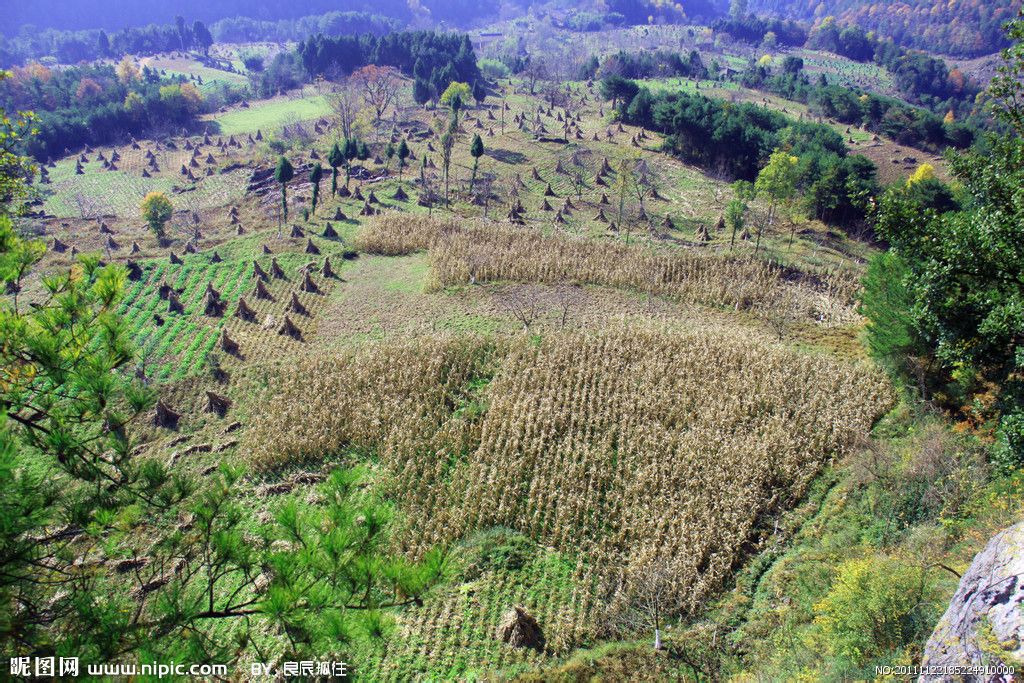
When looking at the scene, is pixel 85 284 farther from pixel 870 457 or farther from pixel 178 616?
pixel 870 457

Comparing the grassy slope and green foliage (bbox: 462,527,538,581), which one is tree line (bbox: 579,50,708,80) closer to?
the grassy slope

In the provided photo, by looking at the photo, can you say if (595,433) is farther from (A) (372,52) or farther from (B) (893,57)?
(B) (893,57)

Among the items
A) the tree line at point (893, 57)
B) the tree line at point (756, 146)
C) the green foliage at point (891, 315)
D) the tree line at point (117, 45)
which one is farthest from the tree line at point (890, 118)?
the tree line at point (117, 45)

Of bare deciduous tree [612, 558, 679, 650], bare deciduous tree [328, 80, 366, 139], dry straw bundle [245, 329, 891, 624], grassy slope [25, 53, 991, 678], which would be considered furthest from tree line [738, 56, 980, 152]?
bare deciduous tree [612, 558, 679, 650]

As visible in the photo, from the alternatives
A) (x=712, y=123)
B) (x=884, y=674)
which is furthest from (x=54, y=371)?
(x=712, y=123)

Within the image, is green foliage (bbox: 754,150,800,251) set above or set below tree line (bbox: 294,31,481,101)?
below

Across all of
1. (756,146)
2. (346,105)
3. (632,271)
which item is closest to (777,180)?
(632,271)
